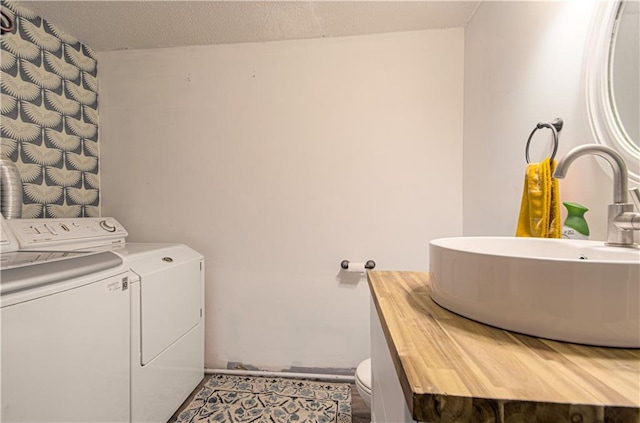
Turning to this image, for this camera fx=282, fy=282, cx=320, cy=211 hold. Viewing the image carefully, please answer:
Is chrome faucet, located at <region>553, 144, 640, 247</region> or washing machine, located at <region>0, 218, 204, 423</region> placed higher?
chrome faucet, located at <region>553, 144, 640, 247</region>

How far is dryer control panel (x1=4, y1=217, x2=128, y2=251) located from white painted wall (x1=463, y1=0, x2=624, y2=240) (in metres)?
2.07

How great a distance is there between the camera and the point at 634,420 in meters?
0.30

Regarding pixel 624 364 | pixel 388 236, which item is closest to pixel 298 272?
pixel 388 236

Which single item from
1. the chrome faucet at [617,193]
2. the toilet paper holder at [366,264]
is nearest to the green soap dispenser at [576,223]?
the chrome faucet at [617,193]

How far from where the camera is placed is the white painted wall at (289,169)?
176cm

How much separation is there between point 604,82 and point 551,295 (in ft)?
2.50

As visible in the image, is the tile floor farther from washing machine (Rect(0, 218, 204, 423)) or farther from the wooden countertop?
the wooden countertop

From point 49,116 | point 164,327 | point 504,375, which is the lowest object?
point 164,327

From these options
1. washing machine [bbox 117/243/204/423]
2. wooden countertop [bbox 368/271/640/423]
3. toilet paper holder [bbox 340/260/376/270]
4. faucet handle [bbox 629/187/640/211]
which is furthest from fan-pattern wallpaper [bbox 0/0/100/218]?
faucet handle [bbox 629/187/640/211]

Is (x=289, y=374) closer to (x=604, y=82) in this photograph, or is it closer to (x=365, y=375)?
(x=365, y=375)

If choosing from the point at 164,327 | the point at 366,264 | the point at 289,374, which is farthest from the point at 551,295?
the point at 289,374

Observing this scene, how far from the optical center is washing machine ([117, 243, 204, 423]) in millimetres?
1270

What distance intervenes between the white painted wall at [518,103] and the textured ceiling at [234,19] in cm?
36

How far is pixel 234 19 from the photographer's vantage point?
5.37ft
